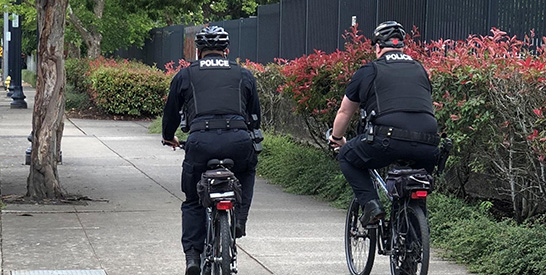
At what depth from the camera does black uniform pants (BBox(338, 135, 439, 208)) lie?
6156 millimetres

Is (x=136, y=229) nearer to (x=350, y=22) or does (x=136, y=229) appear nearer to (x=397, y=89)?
(x=397, y=89)

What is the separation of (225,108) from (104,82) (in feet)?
61.2

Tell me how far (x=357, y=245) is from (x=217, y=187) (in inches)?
66.8

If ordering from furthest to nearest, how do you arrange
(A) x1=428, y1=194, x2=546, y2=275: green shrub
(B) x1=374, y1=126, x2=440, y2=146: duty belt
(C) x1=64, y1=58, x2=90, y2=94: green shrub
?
(C) x1=64, y1=58, x2=90, y2=94: green shrub, (A) x1=428, y1=194, x2=546, y2=275: green shrub, (B) x1=374, y1=126, x2=440, y2=146: duty belt

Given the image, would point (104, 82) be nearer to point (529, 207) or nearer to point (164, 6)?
point (164, 6)

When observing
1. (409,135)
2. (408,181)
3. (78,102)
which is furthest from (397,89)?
(78,102)

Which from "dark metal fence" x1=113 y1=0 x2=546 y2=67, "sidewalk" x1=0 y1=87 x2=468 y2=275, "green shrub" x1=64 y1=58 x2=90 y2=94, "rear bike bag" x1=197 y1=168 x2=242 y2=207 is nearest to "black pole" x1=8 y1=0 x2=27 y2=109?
"green shrub" x1=64 y1=58 x2=90 y2=94

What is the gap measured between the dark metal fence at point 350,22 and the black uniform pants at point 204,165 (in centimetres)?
427

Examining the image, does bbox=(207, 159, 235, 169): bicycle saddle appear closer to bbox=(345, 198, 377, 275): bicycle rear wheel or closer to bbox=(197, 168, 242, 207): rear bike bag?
bbox=(197, 168, 242, 207): rear bike bag

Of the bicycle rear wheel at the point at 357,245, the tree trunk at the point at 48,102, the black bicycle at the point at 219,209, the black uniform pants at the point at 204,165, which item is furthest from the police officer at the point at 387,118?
the tree trunk at the point at 48,102

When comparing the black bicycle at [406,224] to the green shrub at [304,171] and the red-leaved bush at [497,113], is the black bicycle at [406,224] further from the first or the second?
the green shrub at [304,171]

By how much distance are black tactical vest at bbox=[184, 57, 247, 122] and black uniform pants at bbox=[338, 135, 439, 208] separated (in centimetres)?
79

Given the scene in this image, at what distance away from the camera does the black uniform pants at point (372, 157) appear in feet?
20.2

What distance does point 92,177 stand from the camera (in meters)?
12.8
